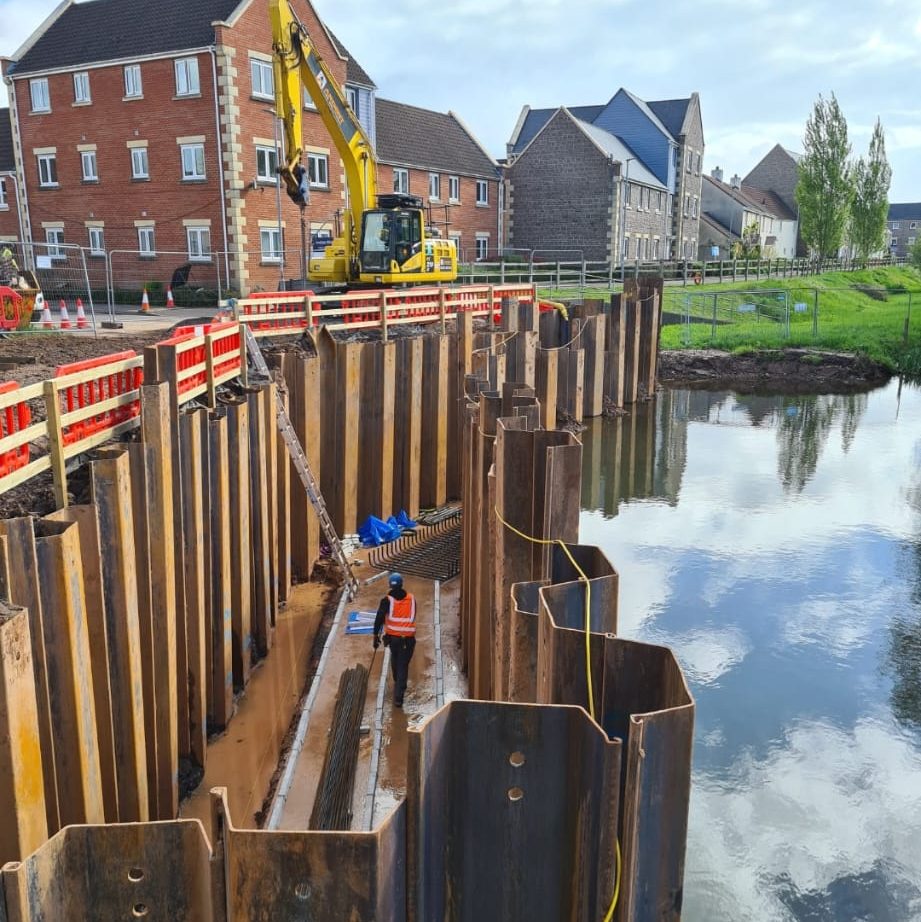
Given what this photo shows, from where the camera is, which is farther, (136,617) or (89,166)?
(89,166)

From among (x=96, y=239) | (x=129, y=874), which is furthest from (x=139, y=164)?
(x=129, y=874)

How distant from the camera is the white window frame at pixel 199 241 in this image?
30.1 meters

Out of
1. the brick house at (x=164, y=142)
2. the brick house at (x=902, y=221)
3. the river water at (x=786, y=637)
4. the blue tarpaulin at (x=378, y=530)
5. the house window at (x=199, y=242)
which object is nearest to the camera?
the river water at (x=786, y=637)

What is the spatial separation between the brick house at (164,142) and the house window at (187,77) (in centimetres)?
5

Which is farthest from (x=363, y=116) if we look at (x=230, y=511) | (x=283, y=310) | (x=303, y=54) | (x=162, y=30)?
(x=230, y=511)

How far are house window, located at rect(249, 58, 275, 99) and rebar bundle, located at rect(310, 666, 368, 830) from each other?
26.1m

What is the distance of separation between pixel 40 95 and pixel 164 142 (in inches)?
242

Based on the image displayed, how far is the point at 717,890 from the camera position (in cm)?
607

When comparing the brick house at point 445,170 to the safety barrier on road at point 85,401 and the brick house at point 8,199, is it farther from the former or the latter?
the safety barrier on road at point 85,401

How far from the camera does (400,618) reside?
8.28m

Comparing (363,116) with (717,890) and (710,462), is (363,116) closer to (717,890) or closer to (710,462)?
(710,462)

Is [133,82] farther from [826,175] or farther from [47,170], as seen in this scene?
[826,175]

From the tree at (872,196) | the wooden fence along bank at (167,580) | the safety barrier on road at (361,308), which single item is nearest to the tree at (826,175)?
the tree at (872,196)

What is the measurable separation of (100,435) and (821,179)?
186 feet
